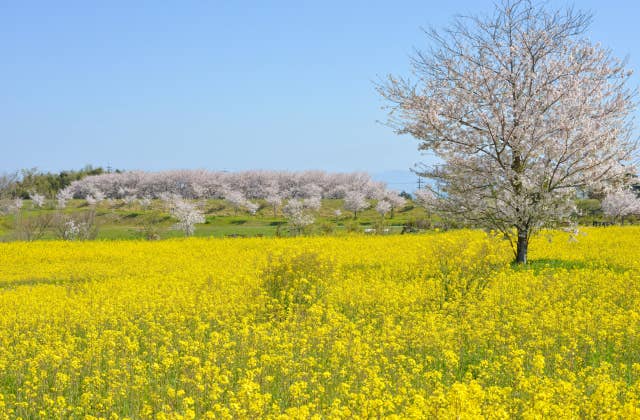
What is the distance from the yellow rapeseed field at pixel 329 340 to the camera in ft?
21.8

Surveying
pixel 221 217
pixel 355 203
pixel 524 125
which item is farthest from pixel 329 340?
pixel 355 203

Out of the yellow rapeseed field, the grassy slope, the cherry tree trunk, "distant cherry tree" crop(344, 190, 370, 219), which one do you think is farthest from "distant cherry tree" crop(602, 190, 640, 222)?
"distant cherry tree" crop(344, 190, 370, 219)

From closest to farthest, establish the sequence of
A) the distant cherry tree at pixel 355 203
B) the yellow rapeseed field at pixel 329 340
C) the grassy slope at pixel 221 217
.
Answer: the yellow rapeseed field at pixel 329 340, the grassy slope at pixel 221 217, the distant cherry tree at pixel 355 203

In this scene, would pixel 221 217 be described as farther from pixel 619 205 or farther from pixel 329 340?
pixel 329 340

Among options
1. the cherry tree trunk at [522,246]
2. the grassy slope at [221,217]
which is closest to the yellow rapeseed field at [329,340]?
the cherry tree trunk at [522,246]

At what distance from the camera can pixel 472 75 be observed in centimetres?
2028

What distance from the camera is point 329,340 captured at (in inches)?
387

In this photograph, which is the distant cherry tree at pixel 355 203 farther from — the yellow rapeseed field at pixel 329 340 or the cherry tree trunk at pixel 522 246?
the cherry tree trunk at pixel 522 246

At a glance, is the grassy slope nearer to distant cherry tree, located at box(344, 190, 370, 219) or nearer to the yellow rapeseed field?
distant cherry tree, located at box(344, 190, 370, 219)

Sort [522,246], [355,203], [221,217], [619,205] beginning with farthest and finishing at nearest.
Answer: [355,203], [221,217], [619,205], [522,246]

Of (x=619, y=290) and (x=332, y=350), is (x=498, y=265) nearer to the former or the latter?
(x=619, y=290)

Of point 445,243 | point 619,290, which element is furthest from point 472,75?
point 619,290

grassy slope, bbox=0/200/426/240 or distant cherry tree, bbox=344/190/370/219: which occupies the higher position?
distant cherry tree, bbox=344/190/370/219

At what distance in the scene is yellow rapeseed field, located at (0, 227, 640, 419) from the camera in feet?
21.8
